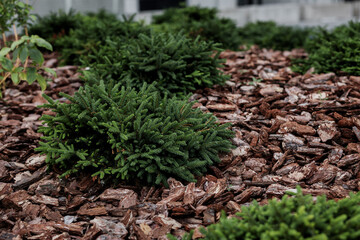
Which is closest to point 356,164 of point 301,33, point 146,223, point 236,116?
point 236,116

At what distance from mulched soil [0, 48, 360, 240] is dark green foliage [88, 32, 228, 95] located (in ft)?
0.67

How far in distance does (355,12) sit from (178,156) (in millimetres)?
14703

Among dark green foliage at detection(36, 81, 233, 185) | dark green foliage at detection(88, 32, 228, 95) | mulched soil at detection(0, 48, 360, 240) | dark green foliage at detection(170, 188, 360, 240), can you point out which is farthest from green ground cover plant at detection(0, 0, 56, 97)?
dark green foliage at detection(170, 188, 360, 240)

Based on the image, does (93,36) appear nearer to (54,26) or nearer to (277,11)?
(54,26)

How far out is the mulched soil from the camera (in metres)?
2.56

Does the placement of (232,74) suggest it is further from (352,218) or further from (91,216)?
(352,218)

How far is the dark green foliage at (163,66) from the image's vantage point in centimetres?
393

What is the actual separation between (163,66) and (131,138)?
132cm

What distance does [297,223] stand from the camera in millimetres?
1829

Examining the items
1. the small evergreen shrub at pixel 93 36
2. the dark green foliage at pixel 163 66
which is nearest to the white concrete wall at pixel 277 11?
Answer: the small evergreen shrub at pixel 93 36

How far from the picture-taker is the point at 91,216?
266 centimetres

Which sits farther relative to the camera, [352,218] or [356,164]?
[356,164]

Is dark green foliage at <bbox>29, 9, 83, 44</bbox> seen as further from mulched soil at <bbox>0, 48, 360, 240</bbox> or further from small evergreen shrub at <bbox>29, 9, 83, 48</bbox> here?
mulched soil at <bbox>0, 48, 360, 240</bbox>

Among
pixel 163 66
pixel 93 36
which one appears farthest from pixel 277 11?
pixel 163 66
